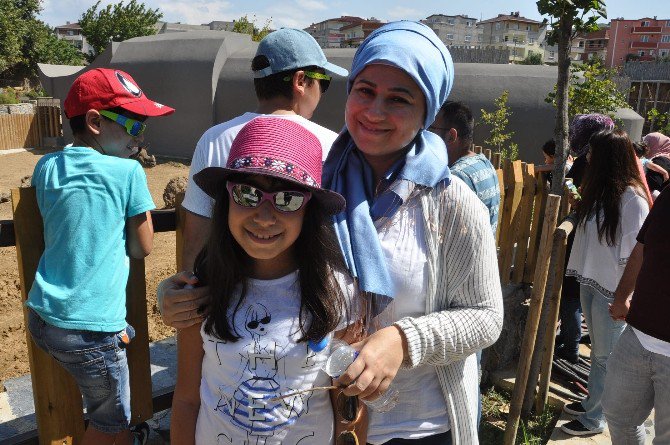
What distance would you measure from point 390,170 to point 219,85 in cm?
1674

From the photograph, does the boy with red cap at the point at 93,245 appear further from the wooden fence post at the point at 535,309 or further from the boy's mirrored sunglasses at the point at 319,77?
the wooden fence post at the point at 535,309

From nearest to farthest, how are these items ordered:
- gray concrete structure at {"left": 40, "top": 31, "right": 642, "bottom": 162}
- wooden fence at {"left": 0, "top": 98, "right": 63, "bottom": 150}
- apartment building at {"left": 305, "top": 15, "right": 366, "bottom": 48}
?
gray concrete structure at {"left": 40, "top": 31, "right": 642, "bottom": 162}, wooden fence at {"left": 0, "top": 98, "right": 63, "bottom": 150}, apartment building at {"left": 305, "top": 15, "right": 366, "bottom": 48}

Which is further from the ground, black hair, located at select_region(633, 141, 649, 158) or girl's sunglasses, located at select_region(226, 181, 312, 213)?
girl's sunglasses, located at select_region(226, 181, 312, 213)

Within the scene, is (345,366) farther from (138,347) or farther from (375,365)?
(138,347)

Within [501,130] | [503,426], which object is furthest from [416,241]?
[501,130]

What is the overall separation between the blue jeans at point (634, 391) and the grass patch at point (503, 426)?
0.98 m

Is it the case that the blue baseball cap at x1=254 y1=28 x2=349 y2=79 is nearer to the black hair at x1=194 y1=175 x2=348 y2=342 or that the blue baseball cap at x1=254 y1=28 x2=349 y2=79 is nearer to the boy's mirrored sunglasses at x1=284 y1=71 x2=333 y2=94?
the boy's mirrored sunglasses at x1=284 y1=71 x2=333 y2=94

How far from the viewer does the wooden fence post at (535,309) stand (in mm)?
3053

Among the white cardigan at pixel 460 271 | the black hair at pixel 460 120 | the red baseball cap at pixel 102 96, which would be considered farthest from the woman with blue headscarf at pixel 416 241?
the black hair at pixel 460 120

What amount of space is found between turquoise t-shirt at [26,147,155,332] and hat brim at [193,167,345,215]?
29.7 inches

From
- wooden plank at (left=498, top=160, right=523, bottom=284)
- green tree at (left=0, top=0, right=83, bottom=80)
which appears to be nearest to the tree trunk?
wooden plank at (left=498, top=160, right=523, bottom=284)

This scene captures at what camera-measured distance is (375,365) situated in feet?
4.08

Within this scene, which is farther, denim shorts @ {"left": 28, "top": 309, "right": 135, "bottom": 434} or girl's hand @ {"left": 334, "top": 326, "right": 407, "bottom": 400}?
denim shorts @ {"left": 28, "top": 309, "right": 135, "bottom": 434}

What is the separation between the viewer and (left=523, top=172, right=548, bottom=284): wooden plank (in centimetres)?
468
